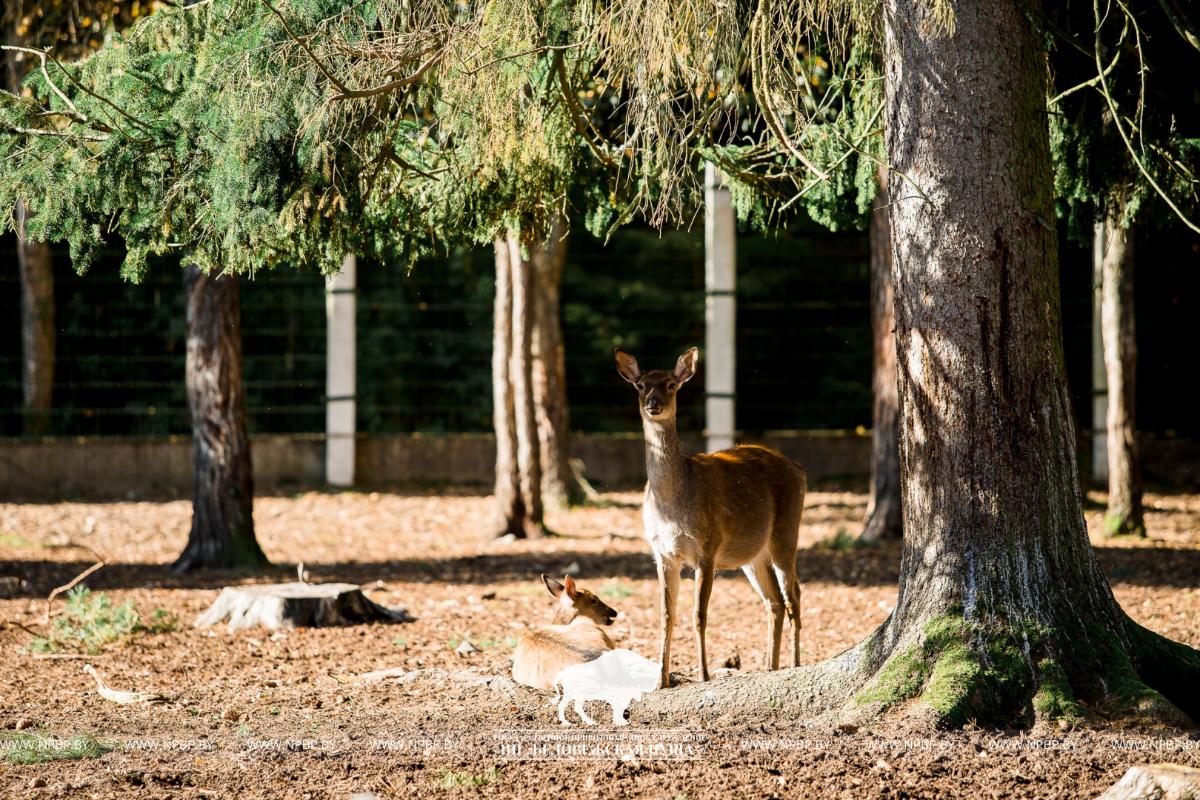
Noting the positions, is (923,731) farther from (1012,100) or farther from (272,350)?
(272,350)

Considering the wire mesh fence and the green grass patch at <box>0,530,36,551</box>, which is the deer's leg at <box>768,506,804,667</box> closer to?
the green grass patch at <box>0,530,36,551</box>

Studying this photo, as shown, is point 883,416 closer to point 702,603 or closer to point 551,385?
point 551,385

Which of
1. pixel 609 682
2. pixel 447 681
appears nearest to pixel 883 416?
pixel 447 681

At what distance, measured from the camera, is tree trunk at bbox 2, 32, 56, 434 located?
15.0 m

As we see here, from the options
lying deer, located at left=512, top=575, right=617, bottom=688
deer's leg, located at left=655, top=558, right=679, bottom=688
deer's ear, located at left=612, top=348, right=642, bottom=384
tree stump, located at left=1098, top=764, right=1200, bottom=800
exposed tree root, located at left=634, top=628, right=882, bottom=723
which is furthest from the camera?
deer's ear, located at left=612, top=348, right=642, bottom=384

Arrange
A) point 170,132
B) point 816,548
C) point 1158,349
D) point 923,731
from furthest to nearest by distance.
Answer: point 1158,349, point 816,548, point 170,132, point 923,731

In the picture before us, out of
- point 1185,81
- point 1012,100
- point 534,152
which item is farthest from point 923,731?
point 1185,81

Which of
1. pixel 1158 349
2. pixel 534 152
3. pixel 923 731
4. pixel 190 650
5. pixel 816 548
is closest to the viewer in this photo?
pixel 923 731

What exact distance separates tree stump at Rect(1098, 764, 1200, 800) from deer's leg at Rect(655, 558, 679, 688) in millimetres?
2325

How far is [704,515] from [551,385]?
7116 mm

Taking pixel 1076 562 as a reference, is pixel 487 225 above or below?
above

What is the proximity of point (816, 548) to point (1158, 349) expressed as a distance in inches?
240

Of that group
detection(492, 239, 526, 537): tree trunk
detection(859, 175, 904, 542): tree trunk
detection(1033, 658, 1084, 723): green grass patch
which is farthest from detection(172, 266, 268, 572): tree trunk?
detection(1033, 658, 1084, 723): green grass patch

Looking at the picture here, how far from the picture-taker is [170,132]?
617cm
